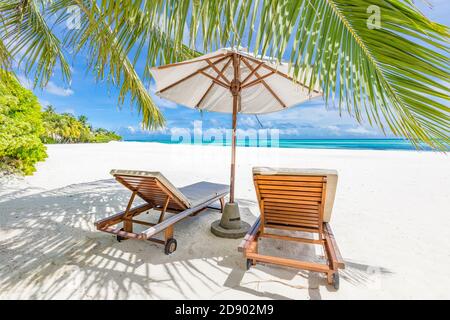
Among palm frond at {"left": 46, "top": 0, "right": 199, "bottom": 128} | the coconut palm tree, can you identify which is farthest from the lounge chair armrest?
palm frond at {"left": 46, "top": 0, "right": 199, "bottom": 128}

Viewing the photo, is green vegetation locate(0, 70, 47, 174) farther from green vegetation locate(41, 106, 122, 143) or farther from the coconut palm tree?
green vegetation locate(41, 106, 122, 143)

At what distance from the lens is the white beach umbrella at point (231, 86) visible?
3047 mm

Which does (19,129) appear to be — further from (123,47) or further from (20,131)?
(123,47)

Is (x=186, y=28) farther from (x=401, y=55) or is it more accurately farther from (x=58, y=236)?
(x=58, y=236)

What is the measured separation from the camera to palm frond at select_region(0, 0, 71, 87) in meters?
3.07

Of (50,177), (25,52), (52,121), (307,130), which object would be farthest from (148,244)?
(307,130)

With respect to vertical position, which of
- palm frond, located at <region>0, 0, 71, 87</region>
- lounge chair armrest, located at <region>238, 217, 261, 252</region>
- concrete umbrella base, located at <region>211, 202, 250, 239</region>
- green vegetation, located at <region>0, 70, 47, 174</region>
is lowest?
concrete umbrella base, located at <region>211, 202, 250, 239</region>

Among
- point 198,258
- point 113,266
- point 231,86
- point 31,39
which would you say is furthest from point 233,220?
point 31,39

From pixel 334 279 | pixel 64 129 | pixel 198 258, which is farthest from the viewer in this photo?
pixel 64 129

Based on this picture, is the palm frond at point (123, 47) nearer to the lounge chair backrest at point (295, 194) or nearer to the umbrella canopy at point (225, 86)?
the umbrella canopy at point (225, 86)

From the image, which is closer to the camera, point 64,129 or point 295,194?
point 295,194

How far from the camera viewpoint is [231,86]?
126 inches

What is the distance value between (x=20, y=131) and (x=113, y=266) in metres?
6.38

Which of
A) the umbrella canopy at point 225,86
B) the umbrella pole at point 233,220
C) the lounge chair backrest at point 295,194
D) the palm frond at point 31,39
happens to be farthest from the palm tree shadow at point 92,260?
the palm frond at point 31,39
